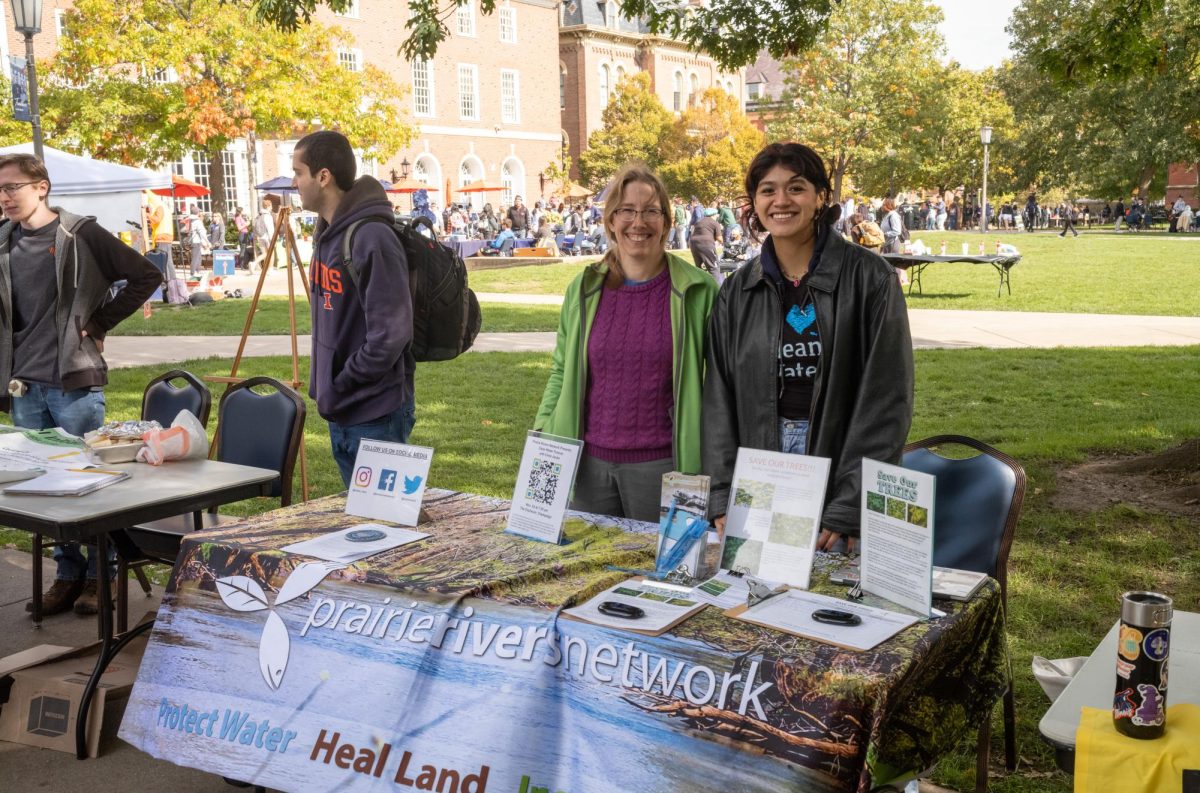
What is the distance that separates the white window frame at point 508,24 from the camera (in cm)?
5044

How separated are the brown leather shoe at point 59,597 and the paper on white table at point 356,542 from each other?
2.29 meters

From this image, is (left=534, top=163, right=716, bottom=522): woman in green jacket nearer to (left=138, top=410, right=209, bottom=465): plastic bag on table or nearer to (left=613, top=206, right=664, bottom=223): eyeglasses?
(left=613, top=206, right=664, bottom=223): eyeglasses

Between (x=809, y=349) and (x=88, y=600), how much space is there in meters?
3.53

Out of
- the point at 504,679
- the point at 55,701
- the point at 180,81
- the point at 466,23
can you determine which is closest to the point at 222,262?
the point at 180,81

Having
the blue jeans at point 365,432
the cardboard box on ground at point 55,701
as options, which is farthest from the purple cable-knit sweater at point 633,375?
the cardboard box on ground at point 55,701

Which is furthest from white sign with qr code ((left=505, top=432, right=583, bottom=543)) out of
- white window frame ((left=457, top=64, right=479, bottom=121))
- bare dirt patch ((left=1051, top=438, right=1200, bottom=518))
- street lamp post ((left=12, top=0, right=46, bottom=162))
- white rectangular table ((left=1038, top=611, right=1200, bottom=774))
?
white window frame ((left=457, top=64, right=479, bottom=121))

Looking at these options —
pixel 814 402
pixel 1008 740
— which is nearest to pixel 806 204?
pixel 814 402

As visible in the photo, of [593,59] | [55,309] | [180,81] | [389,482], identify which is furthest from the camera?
[593,59]

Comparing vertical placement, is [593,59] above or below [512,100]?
above

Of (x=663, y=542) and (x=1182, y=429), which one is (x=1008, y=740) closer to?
(x=663, y=542)

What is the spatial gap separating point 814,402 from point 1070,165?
169 feet

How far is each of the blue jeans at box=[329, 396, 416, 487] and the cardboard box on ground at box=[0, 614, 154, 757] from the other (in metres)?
1.05

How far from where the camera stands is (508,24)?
167ft

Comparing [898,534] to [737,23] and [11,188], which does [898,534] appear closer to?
[11,188]
